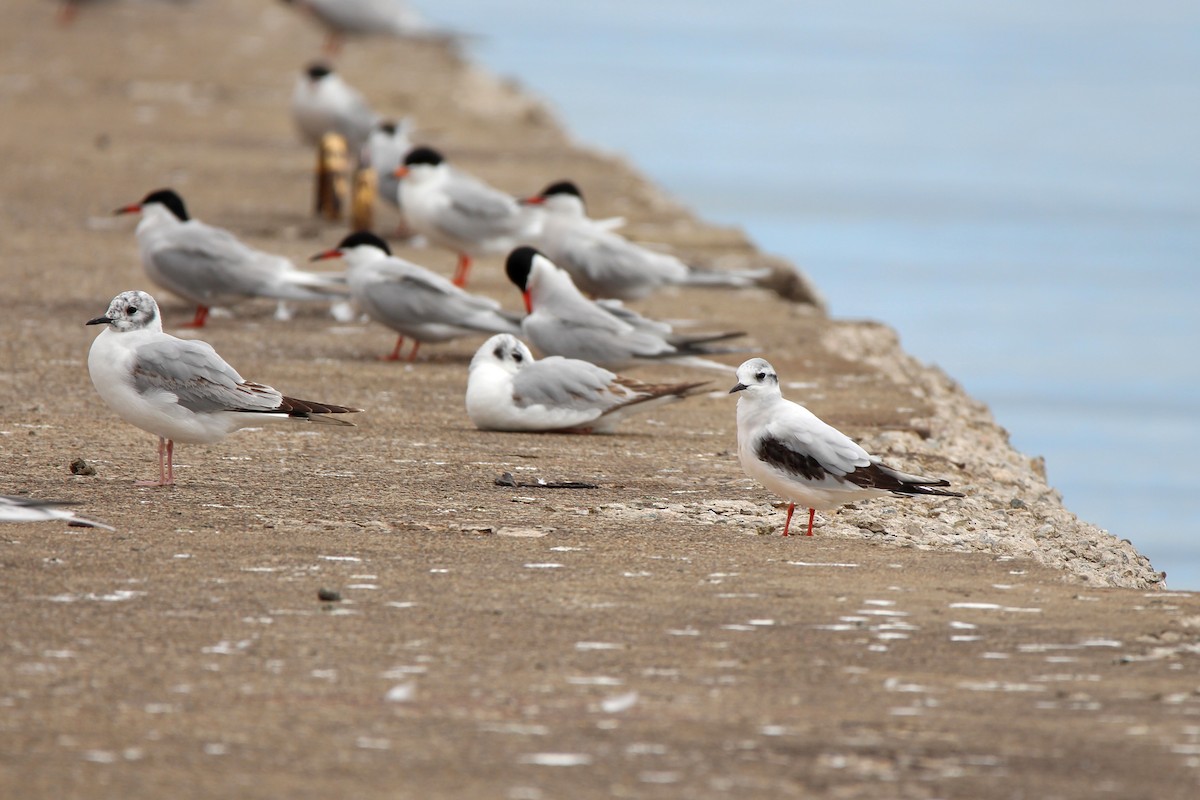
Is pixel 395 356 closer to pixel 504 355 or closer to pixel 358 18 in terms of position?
pixel 504 355

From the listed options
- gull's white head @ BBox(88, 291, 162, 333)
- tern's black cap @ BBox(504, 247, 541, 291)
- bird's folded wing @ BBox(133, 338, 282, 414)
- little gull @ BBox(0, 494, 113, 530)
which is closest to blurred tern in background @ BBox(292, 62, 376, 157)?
tern's black cap @ BBox(504, 247, 541, 291)

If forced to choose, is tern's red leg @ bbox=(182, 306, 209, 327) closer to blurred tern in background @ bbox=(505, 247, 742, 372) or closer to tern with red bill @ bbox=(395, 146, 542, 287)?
tern with red bill @ bbox=(395, 146, 542, 287)

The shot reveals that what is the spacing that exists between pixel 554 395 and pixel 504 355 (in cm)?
24

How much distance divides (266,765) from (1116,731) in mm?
1499

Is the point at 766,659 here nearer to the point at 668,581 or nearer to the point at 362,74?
the point at 668,581

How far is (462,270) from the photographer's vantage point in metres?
8.85

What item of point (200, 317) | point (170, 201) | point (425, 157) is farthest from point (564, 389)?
point (425, 157)

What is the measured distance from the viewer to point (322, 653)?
141 inches

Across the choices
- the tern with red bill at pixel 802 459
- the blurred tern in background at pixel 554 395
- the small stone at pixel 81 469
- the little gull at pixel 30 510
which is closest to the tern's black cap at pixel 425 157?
the blurred tern in background at pixel 554 395

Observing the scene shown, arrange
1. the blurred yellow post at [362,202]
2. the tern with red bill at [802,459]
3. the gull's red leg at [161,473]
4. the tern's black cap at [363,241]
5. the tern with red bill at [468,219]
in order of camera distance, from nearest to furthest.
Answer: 1. the tern with red bill at [802,459]
2. the gull's red leg at [161,473]
3. the tern's black cap at [363,241]
4. the tern with red bill at [468,219]
5. the blurred yellow post at [362,202]

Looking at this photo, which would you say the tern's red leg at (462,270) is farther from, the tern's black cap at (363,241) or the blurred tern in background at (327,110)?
the blurred tern in background at (327,110)

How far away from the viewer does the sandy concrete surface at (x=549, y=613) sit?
3.05 meters

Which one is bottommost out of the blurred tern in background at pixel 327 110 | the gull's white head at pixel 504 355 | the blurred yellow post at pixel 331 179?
the gull's white head at pixel 504 355

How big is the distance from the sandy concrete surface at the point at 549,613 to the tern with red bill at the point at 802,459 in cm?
16
